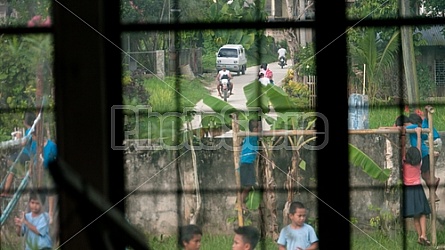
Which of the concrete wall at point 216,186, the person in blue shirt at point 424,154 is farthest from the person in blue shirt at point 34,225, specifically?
the person in blue shirt at point 424,154

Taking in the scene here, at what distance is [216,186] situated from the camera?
106 inches

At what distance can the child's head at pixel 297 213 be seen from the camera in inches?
106

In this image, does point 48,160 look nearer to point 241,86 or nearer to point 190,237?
point 190,237

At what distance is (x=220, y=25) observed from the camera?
8.77ft

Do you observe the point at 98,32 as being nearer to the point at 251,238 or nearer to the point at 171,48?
the point at 171,48

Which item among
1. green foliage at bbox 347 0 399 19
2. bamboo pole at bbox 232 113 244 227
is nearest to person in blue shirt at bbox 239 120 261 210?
bamboo pole at bbox 232 113 244 227

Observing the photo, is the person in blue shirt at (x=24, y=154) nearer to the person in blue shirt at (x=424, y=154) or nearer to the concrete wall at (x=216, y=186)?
the concrete wall at (x=216, y=186)

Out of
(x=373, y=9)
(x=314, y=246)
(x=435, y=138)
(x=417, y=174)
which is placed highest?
(x=373, y=9)

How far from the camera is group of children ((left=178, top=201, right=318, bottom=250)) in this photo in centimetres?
268

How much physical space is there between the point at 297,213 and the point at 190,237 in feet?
1.21

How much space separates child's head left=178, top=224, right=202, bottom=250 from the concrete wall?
1.0 inches

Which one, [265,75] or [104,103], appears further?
[265,75]

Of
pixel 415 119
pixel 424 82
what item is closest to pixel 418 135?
pixel 415 119

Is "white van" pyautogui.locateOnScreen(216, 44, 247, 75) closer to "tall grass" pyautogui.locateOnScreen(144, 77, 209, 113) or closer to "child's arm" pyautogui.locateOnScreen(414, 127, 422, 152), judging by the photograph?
"tall grass" pyautogui.locateOnScreen(144, 77, 209, 113)
